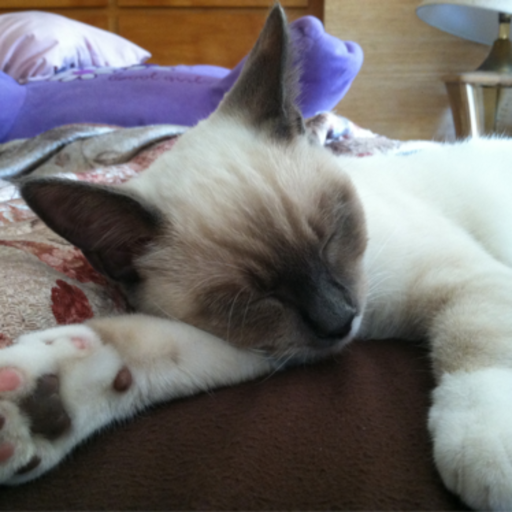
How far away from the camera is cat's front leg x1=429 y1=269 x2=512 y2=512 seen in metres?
0.57

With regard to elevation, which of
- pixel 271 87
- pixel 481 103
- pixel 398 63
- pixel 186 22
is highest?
pixel 271 87

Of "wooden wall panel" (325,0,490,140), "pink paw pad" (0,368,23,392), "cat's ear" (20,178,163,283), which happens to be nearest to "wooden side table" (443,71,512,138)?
"wooden wall panel" (325,0,490,140)

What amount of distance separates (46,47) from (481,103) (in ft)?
10.0

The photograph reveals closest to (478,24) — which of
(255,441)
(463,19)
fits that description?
(463,19)

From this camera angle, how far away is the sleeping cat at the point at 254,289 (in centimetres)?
63

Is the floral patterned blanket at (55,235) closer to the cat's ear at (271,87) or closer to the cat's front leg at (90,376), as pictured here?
the cat's front leg at (90,376)

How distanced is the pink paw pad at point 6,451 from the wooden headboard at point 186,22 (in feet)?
12.9

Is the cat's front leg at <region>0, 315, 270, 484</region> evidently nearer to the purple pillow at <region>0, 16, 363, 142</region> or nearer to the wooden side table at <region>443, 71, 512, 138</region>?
the purple pillow at <region>0, 16, 363, 142</region>

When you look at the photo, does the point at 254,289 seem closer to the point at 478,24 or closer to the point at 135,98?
the point at 135,98

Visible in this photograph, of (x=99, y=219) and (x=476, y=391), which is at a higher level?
(x=99, y=219)

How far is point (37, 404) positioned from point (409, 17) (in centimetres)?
435

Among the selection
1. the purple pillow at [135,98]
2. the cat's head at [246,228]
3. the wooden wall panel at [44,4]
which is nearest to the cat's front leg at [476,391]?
the cat's head at [246,228]

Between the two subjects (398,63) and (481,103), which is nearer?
(481,103)

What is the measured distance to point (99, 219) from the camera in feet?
2.91
